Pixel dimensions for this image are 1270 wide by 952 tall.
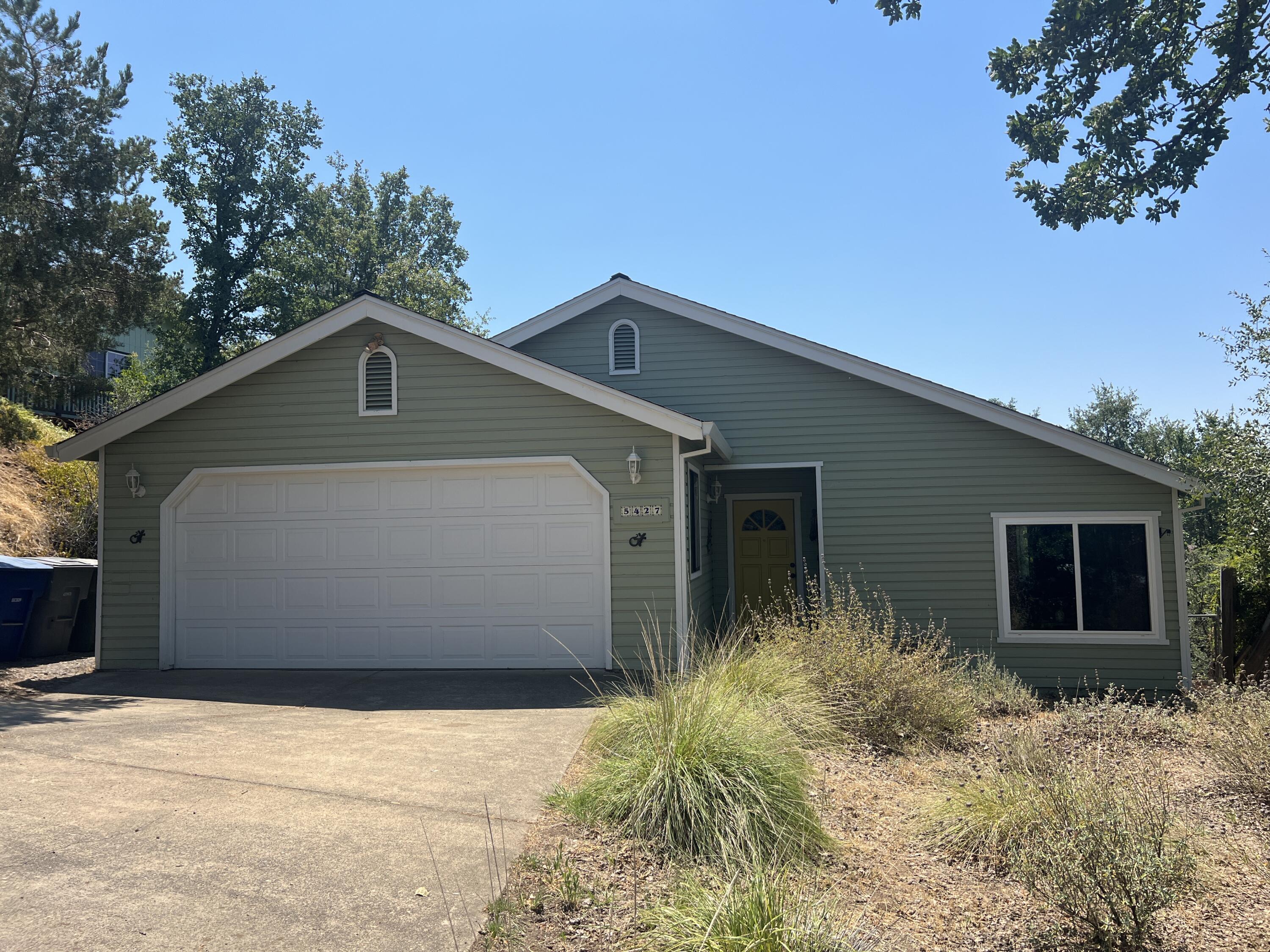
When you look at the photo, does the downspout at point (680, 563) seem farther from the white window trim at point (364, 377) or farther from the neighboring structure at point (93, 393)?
the neighboring structure at point (93, 393)

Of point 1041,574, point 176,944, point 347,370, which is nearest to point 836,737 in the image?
point 176,944

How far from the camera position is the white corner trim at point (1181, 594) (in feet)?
34.8

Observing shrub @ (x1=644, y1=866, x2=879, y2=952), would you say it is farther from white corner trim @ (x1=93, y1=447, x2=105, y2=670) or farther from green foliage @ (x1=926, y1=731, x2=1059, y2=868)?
white corner trim @ (x1=93, y1=447, x2=105, y2=670)

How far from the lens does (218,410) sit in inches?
402

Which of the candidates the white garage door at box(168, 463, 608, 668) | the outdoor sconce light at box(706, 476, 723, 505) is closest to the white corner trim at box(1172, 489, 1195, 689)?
the outdoor sconce light at box(706, 476, 723, 505)

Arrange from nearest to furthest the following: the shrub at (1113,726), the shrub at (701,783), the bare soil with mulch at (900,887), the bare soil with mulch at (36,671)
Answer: the bare soil with mulch at (900,887) → the shrub at (701,783) → the shrub at (1113,726) → the bare soil with mulch at (36,671)

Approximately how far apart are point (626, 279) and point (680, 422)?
13.3ft

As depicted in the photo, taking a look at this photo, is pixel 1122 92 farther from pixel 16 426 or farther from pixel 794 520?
pixel 16 426

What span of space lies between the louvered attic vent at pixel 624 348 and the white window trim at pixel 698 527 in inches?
77.3

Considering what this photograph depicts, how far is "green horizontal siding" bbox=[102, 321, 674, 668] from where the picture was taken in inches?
376

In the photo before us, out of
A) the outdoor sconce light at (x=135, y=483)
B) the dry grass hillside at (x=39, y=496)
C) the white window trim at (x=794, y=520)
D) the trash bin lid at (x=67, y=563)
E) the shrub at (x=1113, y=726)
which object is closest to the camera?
the shrub at (x=1113, y=726)

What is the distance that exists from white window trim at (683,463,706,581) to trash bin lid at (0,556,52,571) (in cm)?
834

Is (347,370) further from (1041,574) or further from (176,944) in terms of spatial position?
(1041,574)

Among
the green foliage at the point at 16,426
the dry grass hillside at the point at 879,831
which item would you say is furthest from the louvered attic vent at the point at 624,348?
the green foliage at the point at 16,426
